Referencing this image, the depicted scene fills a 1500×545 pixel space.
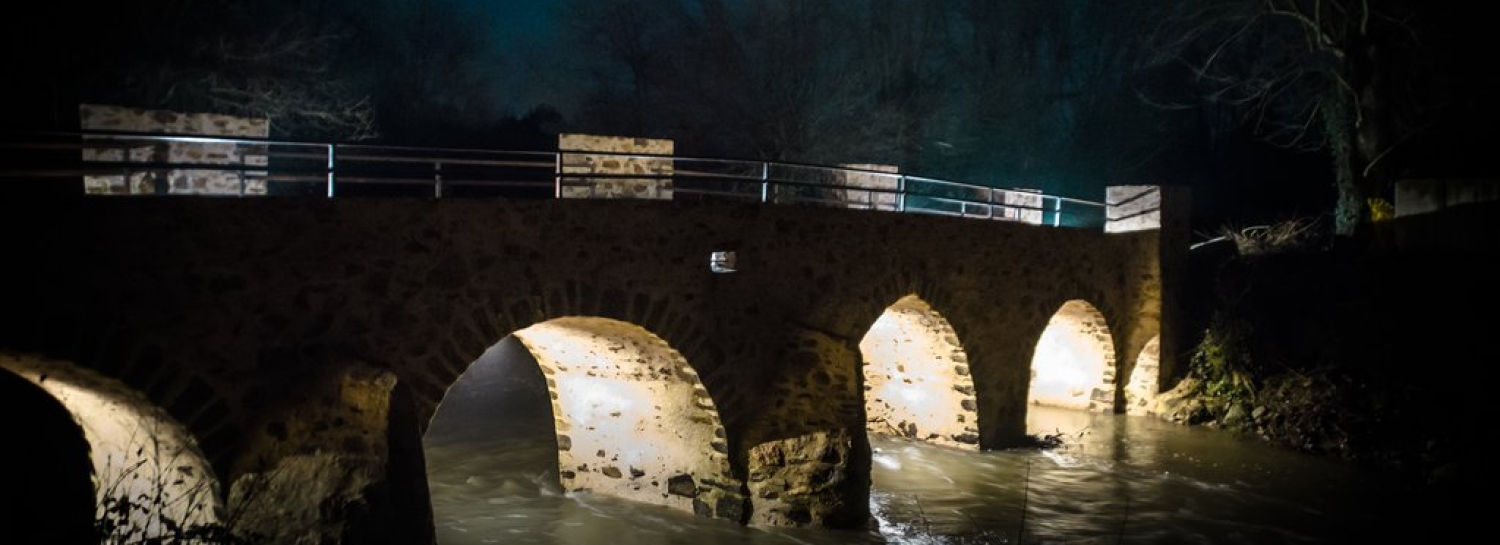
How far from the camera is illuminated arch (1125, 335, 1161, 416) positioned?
17422 millimetres

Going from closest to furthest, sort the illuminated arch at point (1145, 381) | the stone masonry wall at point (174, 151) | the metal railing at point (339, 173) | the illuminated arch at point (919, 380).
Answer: the metal railing at point (339, 173) → the stone masonry wall at point (174, 151) → the illuminated arch at point (919, 380) → the illuminated arch at point (1145, 381)

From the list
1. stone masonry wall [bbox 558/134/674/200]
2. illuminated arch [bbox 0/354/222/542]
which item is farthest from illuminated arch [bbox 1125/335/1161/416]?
illuminated arch [bbox 0/354/222/542]

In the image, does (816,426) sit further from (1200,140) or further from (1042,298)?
(1200,140)

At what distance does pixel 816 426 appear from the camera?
1073cm

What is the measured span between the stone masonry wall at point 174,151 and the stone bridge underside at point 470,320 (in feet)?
5.35

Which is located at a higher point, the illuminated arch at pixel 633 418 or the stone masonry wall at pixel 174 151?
the stone masonry wall at pixel 174 151

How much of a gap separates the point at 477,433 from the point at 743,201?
6.16m

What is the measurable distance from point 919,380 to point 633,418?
16.1ft

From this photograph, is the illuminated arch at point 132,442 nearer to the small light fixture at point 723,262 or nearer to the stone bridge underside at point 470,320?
the stone bridge underside at point 470,320

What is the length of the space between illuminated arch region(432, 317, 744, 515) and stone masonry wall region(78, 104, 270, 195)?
2.91 metres

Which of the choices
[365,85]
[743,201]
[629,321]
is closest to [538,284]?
[629,321]

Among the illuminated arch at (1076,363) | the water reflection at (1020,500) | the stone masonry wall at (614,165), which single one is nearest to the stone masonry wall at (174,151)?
the stone masonry wall at (614,165)

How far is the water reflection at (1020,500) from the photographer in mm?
10703

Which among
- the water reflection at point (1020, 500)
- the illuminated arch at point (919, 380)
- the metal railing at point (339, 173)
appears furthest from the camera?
the illuminated arch at point (919, 380)
